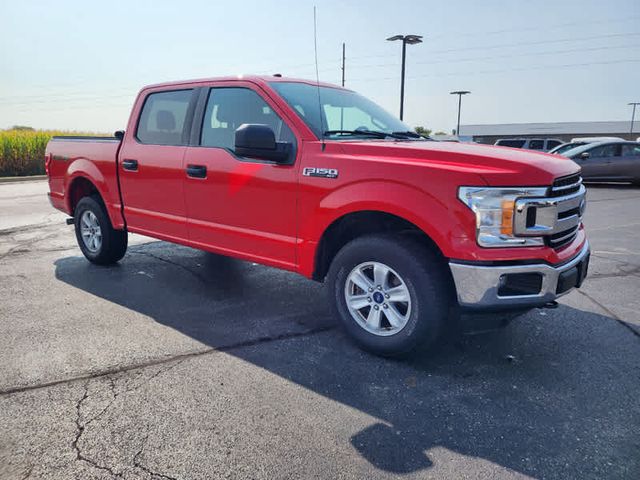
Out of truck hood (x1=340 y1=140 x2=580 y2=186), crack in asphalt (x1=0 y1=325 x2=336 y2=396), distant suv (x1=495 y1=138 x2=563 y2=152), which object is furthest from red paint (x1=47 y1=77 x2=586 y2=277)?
distant suv (x1=495 y1=138 x2=563 y2=152)

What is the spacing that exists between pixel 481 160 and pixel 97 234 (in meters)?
4.48

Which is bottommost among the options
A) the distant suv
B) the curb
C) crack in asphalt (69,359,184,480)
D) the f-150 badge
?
the curb

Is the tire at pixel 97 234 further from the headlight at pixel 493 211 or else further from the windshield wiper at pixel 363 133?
the headlight at pixel 493 211

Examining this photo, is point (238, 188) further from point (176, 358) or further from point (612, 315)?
point (612, 315)

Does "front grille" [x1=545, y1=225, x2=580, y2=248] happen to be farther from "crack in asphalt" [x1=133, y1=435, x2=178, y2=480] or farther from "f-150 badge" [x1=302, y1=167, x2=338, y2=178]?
"crack in asphalt" [x1=133, y1=435, x2=178, y2=480]

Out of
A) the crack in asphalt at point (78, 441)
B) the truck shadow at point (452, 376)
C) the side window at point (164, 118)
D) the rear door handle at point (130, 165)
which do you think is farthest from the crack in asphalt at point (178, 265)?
the crack in asphalt at point (78, 441)

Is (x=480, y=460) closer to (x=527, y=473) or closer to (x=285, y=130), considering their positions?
(x=527, y=473)

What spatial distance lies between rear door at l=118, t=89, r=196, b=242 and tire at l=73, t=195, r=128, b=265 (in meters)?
0.52

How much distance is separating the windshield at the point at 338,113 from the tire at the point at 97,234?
2.76m

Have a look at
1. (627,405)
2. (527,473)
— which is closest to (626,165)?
(627,405)

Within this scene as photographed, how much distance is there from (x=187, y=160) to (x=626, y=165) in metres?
15.1

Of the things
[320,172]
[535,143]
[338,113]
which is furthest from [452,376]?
[535,143]

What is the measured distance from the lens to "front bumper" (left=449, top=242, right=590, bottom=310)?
2.78 metres

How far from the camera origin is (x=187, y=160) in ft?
13.9
